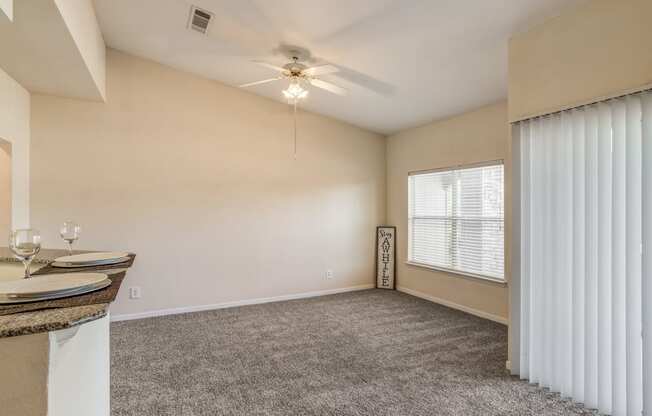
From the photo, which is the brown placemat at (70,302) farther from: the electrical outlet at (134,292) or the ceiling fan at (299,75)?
the electrical outlet at (134,292)

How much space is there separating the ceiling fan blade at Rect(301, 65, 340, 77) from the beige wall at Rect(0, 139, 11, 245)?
2.98m

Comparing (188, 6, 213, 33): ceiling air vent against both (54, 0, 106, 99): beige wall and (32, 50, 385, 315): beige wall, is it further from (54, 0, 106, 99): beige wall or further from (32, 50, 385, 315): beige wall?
(32, 50, 385, 315): beige wall

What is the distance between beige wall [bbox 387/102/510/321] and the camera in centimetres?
402

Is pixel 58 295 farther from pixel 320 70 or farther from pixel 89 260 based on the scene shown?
pixel 320 70

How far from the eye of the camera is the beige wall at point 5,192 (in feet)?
11.0

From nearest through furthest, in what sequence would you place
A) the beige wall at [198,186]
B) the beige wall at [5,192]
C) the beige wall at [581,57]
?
the beige wall at [581,57] < the beige wall at [5,192] < the beige wall at [198,186]

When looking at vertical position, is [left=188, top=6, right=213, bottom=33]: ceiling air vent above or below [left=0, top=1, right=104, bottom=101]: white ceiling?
above

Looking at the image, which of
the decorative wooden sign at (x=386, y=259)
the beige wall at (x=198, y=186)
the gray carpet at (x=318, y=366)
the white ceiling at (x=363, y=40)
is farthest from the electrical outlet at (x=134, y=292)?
the decorative wooden sign at (x=386, y=259)

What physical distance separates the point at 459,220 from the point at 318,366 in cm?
270

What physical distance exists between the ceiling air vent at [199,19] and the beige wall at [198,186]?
3.94ft

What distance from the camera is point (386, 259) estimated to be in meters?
5.67

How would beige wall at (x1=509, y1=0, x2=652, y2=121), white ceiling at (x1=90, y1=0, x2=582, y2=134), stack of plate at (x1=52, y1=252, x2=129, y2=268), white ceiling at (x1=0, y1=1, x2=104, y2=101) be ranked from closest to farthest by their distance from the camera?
stack of plate at (x1=52, y1=252, x2=129, y2=268), beige wall at (x1=509, y1=0, x2=652, y2=121), white ceiling at (x1=0, y1=1, x2=104, y2=101), white ceiling at (x1=90, y1=0, x2=582, y2=134)

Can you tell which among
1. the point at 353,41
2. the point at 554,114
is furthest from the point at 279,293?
the point at 554,114

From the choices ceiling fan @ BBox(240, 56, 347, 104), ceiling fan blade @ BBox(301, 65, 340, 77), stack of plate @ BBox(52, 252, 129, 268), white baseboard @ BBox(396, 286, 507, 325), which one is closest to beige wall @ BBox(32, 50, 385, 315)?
white baseboard @ BBox(396, 286, 507, 325)
